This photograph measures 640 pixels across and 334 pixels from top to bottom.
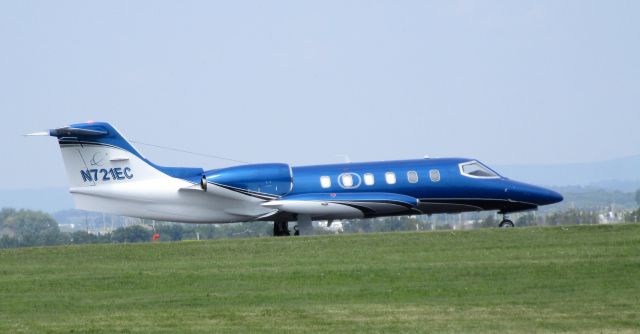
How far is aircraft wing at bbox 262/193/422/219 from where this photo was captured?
41906 millimetres

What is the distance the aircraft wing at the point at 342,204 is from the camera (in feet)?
137

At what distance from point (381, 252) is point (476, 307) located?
8.24 metres

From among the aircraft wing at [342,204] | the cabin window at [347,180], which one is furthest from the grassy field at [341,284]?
the cabin window at [347,180]

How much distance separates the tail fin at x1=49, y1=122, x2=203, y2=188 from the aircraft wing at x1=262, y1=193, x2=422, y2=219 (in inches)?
125

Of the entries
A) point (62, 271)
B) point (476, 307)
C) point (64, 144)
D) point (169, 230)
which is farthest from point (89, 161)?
point (169, 230)

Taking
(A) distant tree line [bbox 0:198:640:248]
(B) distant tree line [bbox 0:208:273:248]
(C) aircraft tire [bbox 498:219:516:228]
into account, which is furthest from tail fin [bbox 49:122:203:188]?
(B) distant tree line [bbox 0:208:273:248]

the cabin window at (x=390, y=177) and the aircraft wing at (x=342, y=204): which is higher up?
the cabin window at (x=390, y=177)

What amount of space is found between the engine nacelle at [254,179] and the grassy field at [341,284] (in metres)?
5.62

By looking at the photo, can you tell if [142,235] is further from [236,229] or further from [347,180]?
[347,180]

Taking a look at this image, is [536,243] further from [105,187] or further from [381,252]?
[105,187]

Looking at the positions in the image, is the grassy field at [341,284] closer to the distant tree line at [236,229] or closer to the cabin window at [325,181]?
the cabin window at [325,181]

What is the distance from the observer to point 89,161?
137 ft

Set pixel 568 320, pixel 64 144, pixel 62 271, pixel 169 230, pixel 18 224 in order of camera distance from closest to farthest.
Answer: pixel 568 320 < pixel 62 271 < pixel 64 144 < pixel 169 230 < pixel 18 224

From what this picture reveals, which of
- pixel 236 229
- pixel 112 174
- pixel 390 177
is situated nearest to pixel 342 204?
pixel 390 177
